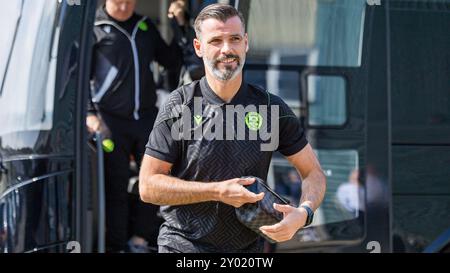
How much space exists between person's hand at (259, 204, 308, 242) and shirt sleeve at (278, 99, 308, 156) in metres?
0.33

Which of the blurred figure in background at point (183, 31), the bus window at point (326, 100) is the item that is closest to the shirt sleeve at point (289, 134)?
the bus window at point (326, 100)

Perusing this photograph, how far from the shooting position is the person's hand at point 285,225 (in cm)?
316

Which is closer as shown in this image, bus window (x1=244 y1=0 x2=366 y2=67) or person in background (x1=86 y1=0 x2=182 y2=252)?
bus window (x1=244 y1=0 x2=366 y2=67)

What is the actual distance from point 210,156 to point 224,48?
0.39 meters

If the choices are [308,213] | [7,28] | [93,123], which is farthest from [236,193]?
[93,123]

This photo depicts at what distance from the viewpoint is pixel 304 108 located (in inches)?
182

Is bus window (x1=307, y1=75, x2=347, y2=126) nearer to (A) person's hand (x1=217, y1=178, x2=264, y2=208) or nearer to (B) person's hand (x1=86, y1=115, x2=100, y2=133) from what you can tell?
(B) person's hand (x1=86, y1=115, x2=100, y2=133)

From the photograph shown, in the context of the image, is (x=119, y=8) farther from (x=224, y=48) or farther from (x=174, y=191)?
(x=174, y=191)

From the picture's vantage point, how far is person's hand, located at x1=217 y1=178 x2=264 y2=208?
311cm

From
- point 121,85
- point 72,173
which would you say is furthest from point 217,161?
point 121,85

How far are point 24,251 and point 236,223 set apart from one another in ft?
4.19

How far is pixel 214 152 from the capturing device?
3340mm

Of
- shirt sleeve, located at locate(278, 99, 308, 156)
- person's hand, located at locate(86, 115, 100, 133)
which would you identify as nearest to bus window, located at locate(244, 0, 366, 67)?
person's hand, located at locate(86, 115, 100, 133)

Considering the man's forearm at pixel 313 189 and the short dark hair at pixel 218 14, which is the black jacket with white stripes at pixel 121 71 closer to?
the short dark hair at pixel 218 14
